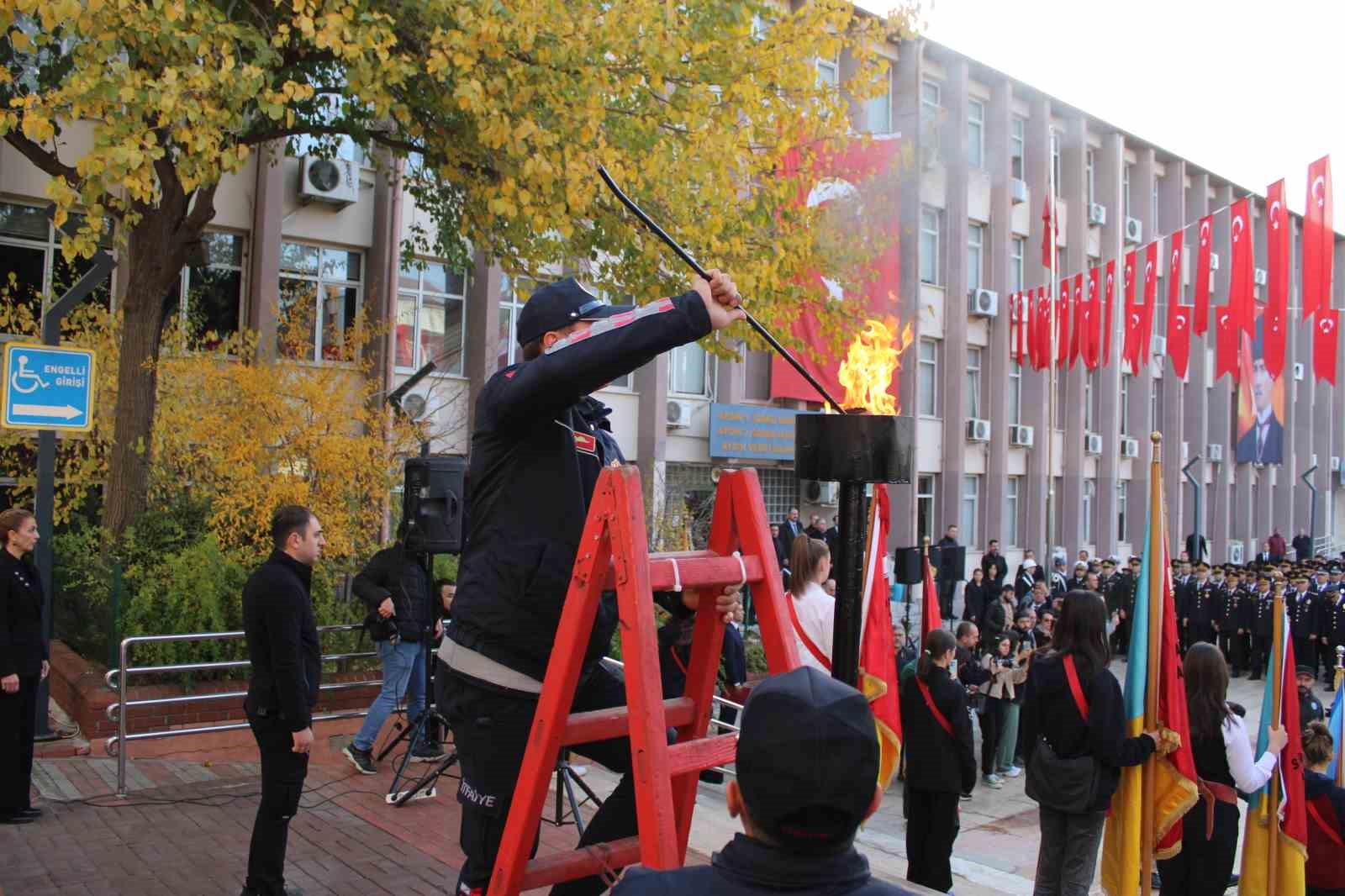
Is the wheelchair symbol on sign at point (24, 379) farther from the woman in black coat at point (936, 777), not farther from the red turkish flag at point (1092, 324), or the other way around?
the red turkish flag at point (1092, 324)

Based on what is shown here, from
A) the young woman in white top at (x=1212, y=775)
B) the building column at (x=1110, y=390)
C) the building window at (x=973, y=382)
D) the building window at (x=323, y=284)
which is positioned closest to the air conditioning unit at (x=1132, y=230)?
the building column at (x=1110, y=390)

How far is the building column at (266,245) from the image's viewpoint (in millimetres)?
18094

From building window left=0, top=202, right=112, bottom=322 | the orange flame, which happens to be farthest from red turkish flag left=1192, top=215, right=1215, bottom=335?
building window left=0, top=202, right=112, bottom=322

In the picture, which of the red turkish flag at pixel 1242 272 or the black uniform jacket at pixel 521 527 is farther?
the red turkish flag at pixel 1242 272

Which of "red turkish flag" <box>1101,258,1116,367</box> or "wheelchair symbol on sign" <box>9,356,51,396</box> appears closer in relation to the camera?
"wheelchair symbol on sign" <box>9,356,51,396</box>

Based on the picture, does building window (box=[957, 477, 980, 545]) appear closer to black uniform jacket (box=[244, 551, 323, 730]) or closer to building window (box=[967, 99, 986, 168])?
building window (box=[967, 99, 986, 168])

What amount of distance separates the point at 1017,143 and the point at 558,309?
34044 mm

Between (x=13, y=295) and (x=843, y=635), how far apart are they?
17116 millimetres

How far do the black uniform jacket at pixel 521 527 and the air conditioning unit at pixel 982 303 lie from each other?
96.9ft

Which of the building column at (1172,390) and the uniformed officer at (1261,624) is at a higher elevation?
the building column at (1172,390)

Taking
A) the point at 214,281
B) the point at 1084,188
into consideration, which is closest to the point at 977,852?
the point at 214,281

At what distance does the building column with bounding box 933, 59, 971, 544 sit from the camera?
100ft

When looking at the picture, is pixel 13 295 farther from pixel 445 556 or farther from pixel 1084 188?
pixel 1084 188

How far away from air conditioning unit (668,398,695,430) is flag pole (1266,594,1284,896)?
59.6 feet
